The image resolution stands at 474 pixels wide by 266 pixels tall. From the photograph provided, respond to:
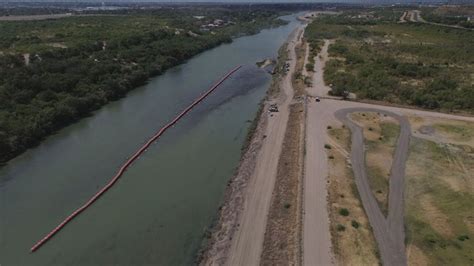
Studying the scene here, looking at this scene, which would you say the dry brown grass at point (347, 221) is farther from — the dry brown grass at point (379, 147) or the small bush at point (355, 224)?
the dry brown grass at point (379, 147)

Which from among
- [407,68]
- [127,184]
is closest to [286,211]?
[127,184]

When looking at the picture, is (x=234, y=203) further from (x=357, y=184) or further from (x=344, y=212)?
(x=357, y=184)

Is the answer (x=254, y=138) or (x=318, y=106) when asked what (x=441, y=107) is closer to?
(x=318, y=106)

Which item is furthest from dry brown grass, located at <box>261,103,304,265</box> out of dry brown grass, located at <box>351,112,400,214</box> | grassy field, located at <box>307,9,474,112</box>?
grassy field, located at <box>307,9,474,112</box>

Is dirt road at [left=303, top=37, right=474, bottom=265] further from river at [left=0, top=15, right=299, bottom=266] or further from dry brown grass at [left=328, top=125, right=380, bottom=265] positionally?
river at [left=0, top=15, right=299, bottom=266]

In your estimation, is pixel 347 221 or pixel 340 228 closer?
pixel 340 228

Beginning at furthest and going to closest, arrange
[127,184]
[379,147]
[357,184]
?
[379,147] → [127,184] → [357,184]
